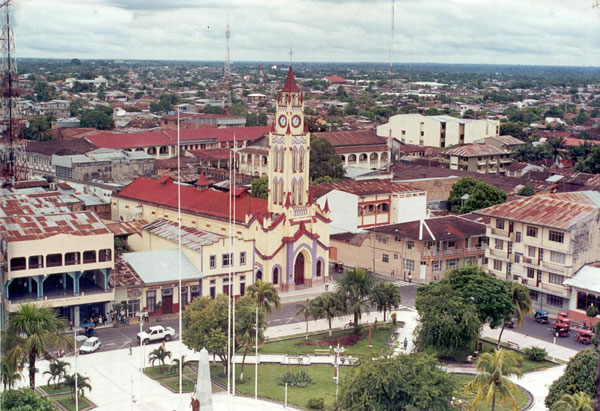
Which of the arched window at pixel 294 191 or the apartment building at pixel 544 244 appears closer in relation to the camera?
the apartment building at pixel 544 244

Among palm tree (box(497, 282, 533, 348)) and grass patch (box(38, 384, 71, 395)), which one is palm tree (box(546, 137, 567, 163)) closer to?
palm tree (box(497, 282, 533, 348))

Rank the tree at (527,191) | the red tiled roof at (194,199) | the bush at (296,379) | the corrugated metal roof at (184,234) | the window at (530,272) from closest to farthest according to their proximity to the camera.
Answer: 1. the bush at (296,379)
2. the corrugated metal roof at (184,234)
3. the window at (530,272)
4. the red tiled roof at (194,199)
5. the tree at (527,191)

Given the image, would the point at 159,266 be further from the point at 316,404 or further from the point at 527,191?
the point at 527,191

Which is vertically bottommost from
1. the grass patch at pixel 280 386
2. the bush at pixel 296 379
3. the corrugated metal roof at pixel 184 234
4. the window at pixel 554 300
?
the grass patch at pixel 280 386

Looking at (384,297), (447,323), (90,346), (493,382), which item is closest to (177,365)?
(90,346)

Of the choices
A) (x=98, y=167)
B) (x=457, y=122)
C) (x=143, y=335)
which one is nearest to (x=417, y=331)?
(x=143, y=335)

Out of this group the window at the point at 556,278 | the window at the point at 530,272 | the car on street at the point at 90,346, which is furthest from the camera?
the window at the point at 530,272

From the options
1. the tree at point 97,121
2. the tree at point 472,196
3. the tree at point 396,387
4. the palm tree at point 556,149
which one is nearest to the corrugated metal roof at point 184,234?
the tree at point 396,387

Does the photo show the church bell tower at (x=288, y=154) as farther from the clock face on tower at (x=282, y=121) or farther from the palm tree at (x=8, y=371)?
the palm tree at (x=8, y=371)
